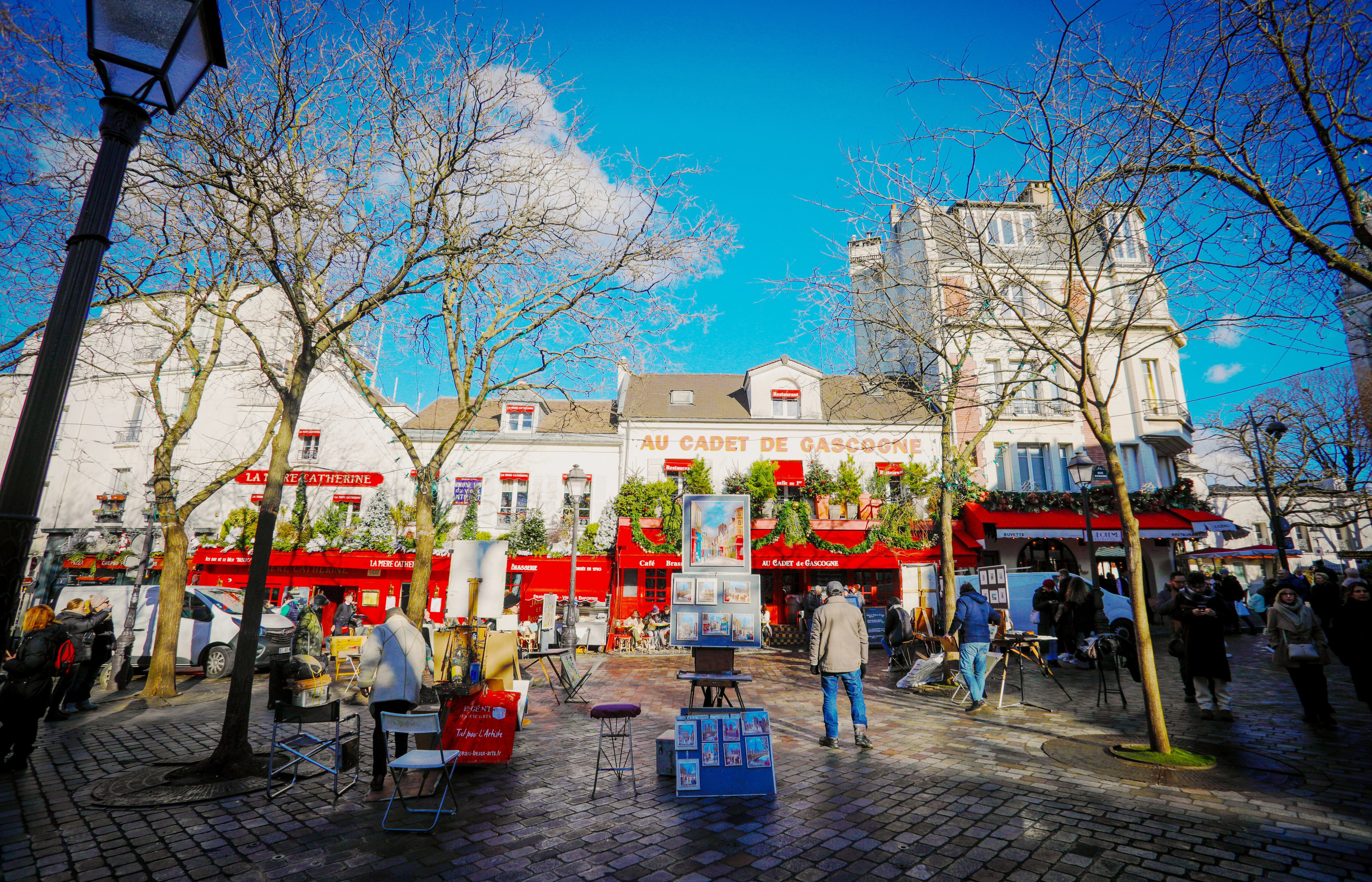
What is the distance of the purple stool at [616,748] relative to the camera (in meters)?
5.52

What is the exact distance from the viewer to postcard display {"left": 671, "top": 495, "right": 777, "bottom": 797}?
5.27m

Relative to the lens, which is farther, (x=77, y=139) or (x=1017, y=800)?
(x=77, y=139)

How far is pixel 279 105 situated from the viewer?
652 cm

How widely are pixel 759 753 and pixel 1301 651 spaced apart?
7014 millimetres

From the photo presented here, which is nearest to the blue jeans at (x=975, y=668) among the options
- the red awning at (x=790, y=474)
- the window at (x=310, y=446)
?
the red awning at (x=790, y=474)

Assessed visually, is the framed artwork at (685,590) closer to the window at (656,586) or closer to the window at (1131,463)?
the window at (656,586)

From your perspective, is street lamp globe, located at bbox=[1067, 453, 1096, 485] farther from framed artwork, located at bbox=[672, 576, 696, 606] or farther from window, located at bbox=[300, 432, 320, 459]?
window, located at bbox=[300, 432, 320, 459]

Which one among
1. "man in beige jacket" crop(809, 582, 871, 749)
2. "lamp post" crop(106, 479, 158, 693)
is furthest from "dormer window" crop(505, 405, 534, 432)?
"man in beige jacket" crop(809, 582, 871, 749)

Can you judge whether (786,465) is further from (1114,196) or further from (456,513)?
Result: (1114,196)

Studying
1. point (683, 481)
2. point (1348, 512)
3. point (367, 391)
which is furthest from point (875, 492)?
point (1348, 512)

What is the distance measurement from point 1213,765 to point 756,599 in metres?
4.52

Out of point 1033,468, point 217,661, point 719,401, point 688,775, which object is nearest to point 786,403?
point 719,401

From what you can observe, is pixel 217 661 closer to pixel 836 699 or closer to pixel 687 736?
pixel 687 736

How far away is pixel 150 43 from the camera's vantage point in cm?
263
